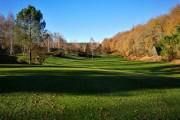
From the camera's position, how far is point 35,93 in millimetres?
20922

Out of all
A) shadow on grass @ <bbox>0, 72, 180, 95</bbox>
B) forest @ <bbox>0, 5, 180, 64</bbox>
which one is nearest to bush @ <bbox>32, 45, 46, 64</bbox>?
forest @ <bbox>0, 5, 180, 64</bbox>

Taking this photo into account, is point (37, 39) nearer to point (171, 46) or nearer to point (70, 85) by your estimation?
point (171, 46)

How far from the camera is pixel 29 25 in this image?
80.0 metres

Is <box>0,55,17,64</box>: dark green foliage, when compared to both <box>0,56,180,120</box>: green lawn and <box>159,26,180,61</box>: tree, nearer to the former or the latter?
<box>159,26,180,61</box>: tree

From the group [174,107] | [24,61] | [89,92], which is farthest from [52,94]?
[24,61]

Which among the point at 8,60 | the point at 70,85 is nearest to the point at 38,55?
the point at 8,60

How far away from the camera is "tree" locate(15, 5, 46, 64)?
255ft

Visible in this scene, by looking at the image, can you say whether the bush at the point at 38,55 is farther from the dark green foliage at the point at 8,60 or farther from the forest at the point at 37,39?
the dark green foliage at the point at 8,60

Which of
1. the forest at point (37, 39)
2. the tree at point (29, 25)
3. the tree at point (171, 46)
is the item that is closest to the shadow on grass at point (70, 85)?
the forest at point (37, 39)

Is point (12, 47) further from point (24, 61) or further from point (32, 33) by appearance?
point (24, 61)

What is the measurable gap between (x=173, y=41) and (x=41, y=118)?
75131mm

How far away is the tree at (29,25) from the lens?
77812mm

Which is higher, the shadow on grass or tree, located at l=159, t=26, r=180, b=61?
tree, located at l=159, t=26, r=180, b=61

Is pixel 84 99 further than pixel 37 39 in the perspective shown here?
No
